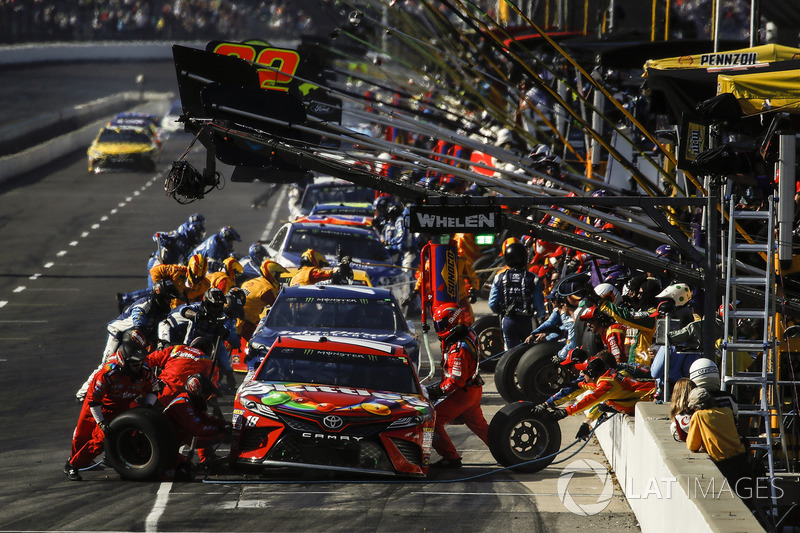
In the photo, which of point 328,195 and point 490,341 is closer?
point 490,341

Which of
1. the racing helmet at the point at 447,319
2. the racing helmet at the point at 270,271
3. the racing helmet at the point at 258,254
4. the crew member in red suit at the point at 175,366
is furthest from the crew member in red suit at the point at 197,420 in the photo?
the racing helmet at the point at 258,254

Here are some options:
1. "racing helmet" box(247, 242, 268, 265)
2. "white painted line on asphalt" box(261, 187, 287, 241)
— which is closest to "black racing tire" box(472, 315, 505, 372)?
"racing helmet" box(247, 242, 268, 265)

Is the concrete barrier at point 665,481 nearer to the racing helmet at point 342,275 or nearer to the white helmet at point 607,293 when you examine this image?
the white helmet at point 607,293

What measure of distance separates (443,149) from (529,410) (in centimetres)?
1494

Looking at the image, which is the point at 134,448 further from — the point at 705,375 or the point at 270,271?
the point at 270,271

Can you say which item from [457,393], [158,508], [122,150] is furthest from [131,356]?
[122,150]

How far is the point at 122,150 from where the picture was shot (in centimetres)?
4041

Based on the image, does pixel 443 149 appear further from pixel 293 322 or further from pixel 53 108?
pixel 53 108

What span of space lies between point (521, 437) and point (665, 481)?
3069 millimetres

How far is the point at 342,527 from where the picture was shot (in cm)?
898

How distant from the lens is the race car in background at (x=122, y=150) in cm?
4041

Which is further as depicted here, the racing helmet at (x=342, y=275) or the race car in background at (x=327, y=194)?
the race car in background at (x=327, y=194)

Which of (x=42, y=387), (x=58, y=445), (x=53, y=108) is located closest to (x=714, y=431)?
(x=58, y=445)

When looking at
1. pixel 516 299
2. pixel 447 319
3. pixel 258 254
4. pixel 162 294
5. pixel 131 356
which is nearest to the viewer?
pixel 131 356
